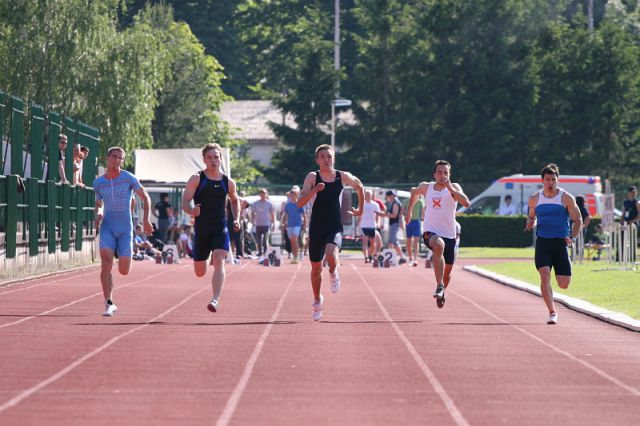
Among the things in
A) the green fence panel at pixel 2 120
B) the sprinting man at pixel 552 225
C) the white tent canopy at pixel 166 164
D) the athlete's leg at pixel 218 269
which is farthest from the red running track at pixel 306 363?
the white tent canopy at pixel 166 164

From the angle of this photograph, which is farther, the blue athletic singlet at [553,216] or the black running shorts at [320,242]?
the blue athletic singlet at [553,216]

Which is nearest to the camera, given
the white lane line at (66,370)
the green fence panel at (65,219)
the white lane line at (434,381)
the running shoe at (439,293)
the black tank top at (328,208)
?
the white lane line at (434,381)

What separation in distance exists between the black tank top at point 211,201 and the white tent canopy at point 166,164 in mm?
29230

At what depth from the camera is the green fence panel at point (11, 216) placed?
24.5 m

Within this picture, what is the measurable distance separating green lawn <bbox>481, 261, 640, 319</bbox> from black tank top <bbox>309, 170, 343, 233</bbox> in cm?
377

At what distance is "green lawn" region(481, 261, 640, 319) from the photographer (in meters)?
19.9

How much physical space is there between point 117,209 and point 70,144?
1546 cm

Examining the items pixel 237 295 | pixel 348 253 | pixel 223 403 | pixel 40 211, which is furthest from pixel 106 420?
pixel 348 253

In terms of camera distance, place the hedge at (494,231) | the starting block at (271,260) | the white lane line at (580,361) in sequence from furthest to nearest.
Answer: the hedge at (494,231) → the starting block at (271,260) → the white lane line at (580,361)

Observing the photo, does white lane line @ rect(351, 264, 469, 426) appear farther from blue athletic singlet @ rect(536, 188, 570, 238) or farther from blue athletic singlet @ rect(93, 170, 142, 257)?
blue athletic singlet @ rect(93, 170, 142, 257)

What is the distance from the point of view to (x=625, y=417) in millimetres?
9453

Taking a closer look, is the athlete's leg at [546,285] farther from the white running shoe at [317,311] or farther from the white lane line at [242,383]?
the white lane line at [242,383]

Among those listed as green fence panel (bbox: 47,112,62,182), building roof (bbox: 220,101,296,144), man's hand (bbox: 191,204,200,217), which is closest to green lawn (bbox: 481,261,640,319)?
man's hand (bbox: 191,204,200,217)

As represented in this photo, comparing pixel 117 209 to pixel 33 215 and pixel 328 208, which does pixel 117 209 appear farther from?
pixel 33 215
